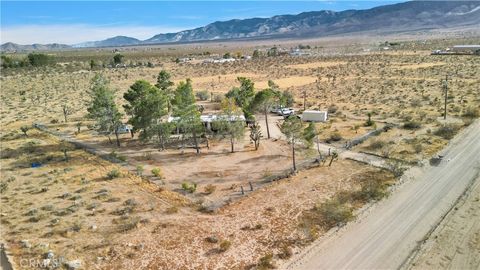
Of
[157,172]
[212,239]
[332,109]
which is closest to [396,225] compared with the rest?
[212,239]

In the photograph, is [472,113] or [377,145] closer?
[377,145]

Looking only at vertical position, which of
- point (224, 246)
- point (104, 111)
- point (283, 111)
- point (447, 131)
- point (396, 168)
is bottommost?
point (224, 246)

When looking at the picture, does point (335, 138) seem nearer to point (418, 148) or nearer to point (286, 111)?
point (418, 148)

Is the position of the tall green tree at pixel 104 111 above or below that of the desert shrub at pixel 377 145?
above

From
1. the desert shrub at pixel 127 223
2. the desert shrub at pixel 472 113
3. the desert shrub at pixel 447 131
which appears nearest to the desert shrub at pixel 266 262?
the desert shrub at pixel 127 223

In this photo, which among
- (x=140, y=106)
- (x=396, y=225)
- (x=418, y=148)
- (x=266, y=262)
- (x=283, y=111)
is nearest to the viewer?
(x=266, y=262)

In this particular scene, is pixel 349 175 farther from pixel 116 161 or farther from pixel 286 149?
pixel 116 161

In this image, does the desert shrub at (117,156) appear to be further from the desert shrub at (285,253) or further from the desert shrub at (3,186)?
the desert shrub at (285,253)

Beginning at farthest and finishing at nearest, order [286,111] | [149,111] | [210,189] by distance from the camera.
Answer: [286,111] → [149,111] → [210,189]
